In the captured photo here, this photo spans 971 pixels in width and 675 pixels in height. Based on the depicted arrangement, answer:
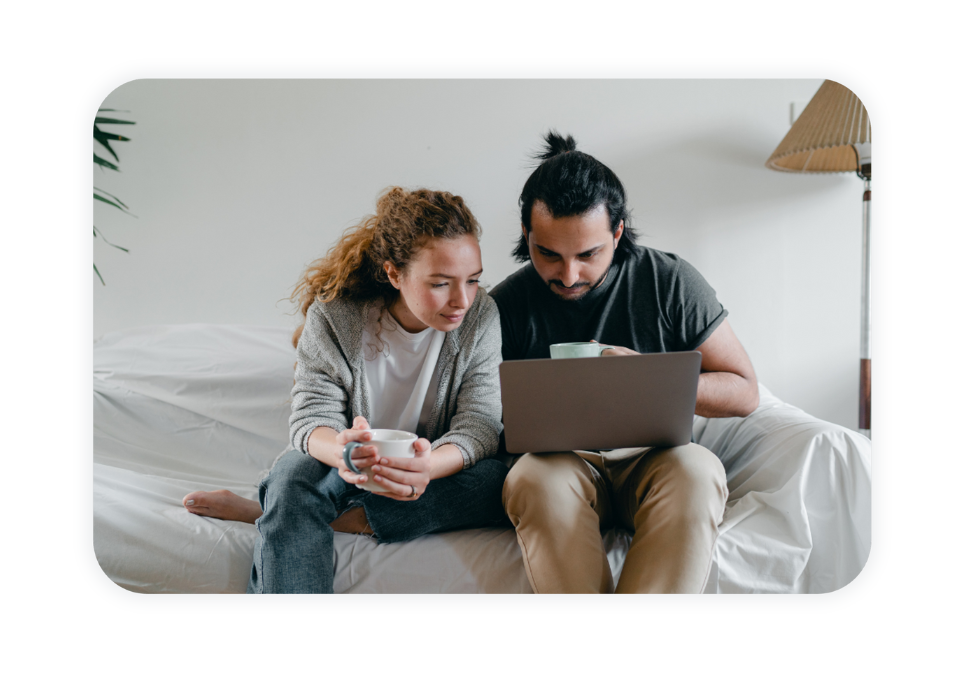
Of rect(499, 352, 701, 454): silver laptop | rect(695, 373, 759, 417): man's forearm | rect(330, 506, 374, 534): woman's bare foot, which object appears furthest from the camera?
rect(695, 373, 759, 417): man's forearm

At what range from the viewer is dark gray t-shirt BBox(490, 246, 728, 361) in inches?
49.8

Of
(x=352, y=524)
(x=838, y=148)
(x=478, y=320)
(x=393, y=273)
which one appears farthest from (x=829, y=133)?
(x=352, y=524)

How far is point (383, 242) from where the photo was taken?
119cm

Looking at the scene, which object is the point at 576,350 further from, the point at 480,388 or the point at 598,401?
the point at 480,388

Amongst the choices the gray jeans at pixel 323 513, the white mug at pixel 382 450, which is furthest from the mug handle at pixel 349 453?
the gray jeans at pixel 323 513

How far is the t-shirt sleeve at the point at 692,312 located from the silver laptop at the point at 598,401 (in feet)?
0.82

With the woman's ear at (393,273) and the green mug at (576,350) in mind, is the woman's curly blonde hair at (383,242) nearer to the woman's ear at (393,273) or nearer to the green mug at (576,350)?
the woman's ear at (393,273)

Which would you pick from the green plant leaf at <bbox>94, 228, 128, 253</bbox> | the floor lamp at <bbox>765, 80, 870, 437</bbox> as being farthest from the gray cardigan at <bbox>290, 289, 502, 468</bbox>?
the floor lamp at <bbox>765, 80, 870, 437</bbox>

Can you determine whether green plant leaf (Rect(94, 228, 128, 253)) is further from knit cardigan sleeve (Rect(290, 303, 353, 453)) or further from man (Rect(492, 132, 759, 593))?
man (Rect(492, 132, 759, 593))

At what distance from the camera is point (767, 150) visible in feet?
4.21

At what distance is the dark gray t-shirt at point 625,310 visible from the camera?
126 centimetres

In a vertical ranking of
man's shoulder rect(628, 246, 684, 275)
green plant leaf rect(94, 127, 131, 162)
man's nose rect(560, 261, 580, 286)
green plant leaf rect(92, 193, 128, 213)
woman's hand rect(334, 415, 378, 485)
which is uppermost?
green plant leaf rect(94, 127, 131, 162)

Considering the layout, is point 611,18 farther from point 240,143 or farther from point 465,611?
point 465,611
